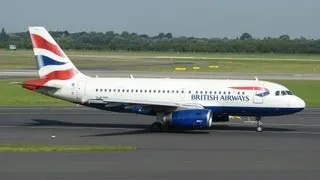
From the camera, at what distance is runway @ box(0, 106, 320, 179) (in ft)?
70.3

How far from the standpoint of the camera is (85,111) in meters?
49.8

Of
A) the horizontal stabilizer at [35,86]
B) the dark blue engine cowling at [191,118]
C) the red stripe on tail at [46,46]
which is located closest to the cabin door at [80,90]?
the horizontal stabilizer at [35,86]

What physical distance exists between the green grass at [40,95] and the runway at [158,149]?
7709mm

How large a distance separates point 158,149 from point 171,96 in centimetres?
1010

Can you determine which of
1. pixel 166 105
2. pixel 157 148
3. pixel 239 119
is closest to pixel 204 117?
pixel 166 105

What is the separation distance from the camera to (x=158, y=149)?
94.0 ft

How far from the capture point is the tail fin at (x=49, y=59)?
40.2m

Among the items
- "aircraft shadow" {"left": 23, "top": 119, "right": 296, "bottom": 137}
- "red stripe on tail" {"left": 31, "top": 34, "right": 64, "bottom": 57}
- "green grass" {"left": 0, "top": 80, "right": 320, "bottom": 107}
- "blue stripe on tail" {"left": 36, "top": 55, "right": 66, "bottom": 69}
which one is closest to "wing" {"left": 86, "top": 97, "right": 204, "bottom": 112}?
"aircraft shadow" {"left": 23, "top": 119, "right": 296, "bottom": 137}

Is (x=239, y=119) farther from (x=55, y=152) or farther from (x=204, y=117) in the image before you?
(x=55, y=152)

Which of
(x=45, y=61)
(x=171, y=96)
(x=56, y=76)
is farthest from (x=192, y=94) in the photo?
(x=45, y=61)

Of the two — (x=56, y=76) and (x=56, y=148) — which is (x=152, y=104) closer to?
(x=56, y=76)

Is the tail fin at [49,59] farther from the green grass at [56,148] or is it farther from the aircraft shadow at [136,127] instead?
the green grass at [56,148]

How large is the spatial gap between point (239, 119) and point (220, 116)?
20.9ft

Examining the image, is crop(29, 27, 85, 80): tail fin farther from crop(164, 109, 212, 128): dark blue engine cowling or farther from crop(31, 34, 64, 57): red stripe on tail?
crop(164, 109, 212, 128): dark blue engine cowling
